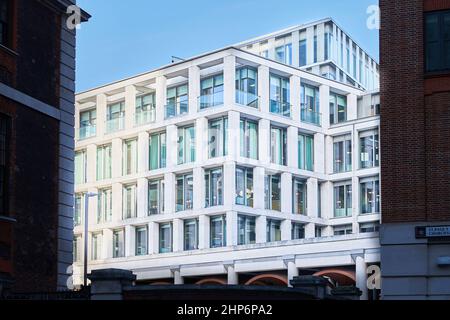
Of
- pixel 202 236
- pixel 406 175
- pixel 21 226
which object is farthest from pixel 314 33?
pixel 21 226

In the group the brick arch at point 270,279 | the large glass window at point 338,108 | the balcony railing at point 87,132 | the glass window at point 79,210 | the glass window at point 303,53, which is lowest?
the brick arch at point 270,279

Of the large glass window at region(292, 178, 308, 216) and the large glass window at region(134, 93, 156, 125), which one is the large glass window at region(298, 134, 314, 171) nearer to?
the large glass window at region(292, 178, 308, 216)

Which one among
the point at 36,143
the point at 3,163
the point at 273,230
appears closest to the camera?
the point at 3,163

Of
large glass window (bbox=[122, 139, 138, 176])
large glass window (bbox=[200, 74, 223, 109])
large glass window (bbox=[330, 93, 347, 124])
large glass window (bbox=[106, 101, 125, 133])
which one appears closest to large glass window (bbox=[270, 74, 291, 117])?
large glass window (bbox=[200, 74, 223, 109])

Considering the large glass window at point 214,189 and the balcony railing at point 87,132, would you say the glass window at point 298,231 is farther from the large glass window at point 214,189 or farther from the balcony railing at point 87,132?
the balcony railing at point 87,132

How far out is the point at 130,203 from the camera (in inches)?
2899

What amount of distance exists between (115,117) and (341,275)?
81.8ft

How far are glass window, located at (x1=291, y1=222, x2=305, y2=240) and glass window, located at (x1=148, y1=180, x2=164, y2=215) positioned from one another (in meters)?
10.3

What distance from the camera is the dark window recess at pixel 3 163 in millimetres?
25234

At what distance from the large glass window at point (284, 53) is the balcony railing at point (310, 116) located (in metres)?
12.4

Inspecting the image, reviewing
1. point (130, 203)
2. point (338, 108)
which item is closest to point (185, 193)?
point (130, 203)

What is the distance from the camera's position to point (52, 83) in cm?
2800

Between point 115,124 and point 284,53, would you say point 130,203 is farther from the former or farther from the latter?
point 284,53

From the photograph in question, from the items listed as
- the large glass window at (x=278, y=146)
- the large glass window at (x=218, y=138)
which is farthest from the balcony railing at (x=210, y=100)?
the large glass window at (x=278, y=146)
